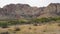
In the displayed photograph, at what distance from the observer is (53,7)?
579 ft

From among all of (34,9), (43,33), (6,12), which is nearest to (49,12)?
(34,9)

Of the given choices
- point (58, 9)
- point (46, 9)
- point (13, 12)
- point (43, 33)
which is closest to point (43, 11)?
point (46, 9)

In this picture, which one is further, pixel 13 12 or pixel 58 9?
pixel 13 12

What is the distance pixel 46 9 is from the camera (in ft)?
591

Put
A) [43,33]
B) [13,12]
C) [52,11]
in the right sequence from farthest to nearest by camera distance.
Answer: [13,12] < [52,11] < [43,33]

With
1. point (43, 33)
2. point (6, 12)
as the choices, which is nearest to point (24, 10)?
point (6, 12)

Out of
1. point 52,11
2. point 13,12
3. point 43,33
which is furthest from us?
point 13,12

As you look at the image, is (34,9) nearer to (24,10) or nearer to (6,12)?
(24,10)

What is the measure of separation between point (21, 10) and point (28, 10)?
664cm

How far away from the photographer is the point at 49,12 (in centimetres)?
17450

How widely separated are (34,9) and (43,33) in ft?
555

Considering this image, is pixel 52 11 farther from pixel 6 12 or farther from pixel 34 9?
pixel 6 12

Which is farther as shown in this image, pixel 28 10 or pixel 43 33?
pixel 28 10

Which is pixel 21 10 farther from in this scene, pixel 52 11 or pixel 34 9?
pixel 52 11
